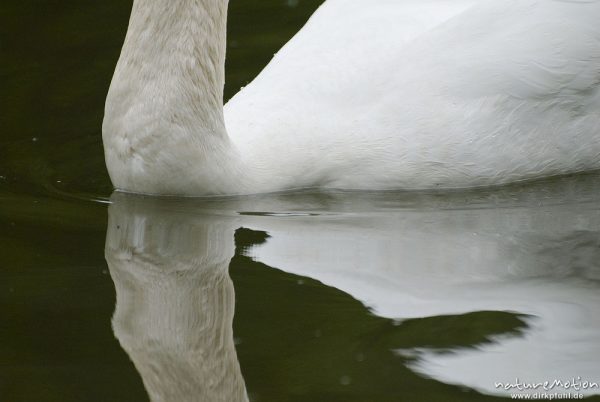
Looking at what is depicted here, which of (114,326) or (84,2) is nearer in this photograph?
(114,326)

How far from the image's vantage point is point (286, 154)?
20.1 feet

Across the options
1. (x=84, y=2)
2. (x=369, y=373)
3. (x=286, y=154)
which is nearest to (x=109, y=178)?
(x=286, y=154)

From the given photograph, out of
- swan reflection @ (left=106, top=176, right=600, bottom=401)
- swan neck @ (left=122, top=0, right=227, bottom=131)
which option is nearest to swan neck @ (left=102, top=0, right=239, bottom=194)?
swan neck @ (left=122, top=0, right=227, bottom=131)

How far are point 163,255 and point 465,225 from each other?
129 cm

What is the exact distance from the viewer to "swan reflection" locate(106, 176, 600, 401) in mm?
4496

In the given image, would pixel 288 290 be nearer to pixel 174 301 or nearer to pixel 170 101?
pixel 174 301

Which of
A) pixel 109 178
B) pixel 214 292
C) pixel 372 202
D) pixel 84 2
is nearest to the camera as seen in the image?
pixel 214 292

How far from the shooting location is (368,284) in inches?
203

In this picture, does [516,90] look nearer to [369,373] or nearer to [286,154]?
[286,154]

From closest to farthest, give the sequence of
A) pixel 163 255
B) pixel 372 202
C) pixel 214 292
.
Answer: pixel 214 292 → pixel 163 255 → pixel 372 202

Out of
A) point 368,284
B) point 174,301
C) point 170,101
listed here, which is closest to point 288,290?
point 368,284

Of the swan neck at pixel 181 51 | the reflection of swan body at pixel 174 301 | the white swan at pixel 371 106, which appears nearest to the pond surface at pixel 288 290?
the reflection of swan body at pixel 174 301

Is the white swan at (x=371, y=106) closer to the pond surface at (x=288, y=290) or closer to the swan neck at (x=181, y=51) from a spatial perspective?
the swan neck at (x=181, y=51)

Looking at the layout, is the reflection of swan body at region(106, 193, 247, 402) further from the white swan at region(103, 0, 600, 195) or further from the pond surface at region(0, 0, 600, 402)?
the white swan at region(103, 0, 600, 195)
